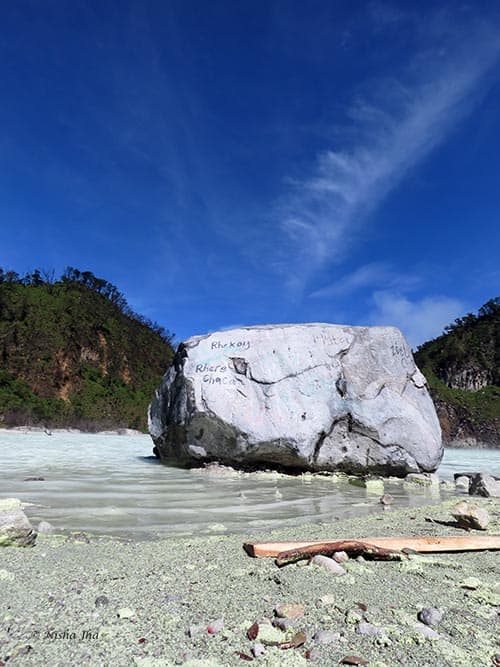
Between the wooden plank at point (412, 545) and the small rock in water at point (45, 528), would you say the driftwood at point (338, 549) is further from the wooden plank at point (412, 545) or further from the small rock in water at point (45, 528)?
the small rock in water at point (45, 528)

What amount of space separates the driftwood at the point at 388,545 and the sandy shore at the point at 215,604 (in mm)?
72

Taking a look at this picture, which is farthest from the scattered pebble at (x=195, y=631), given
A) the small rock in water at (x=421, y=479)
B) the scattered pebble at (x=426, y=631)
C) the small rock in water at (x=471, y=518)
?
the small rock in water at (x=421, y=479)

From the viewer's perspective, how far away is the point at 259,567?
192 centimetres

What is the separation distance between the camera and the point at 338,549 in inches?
79.2

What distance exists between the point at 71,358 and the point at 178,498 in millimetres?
32707

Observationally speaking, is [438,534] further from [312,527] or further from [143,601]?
[143,601]

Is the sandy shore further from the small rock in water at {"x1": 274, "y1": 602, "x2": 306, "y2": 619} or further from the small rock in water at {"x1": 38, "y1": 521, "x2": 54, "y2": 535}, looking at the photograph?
the small rock in water at {"x1": 38, "y1": 521, "x2": 54, "y2": 535}

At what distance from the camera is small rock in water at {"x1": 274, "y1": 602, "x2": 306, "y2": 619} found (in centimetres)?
142

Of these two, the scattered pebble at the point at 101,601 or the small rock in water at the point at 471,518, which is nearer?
the scattered pebble at the point at 101,601

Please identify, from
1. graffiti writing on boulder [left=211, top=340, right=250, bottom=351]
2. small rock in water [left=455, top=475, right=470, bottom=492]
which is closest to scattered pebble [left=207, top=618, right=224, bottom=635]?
small rock in water [left=455, top=475, right=470, bottom=492]

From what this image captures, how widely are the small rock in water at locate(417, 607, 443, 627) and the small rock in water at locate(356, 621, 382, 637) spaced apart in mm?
170

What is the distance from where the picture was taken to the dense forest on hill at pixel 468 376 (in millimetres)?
26750

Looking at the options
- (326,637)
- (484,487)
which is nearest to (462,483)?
(484,487)

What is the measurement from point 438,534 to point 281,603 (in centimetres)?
152
